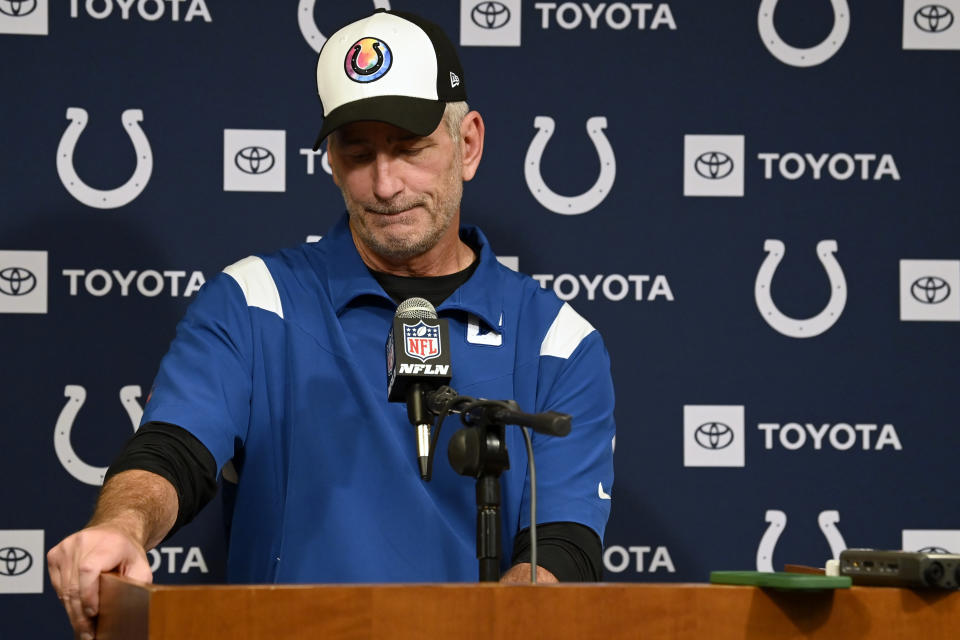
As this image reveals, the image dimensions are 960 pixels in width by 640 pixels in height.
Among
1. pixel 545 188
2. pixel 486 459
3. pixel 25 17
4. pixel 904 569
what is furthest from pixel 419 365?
pixel 25 17

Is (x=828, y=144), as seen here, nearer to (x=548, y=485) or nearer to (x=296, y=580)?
(x=548, y=485)

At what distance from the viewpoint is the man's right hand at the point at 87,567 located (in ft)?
3.61

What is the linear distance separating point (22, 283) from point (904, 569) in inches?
71.6

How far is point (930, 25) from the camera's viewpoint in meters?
2.44

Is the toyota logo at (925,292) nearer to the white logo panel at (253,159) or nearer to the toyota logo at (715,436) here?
the toyota logo at (715,436)

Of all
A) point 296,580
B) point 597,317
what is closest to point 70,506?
point 296,580

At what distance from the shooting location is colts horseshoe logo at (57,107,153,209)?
2.32 meters

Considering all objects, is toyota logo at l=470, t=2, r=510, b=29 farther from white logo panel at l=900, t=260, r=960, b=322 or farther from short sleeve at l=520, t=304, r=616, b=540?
white logo panel at l=900, t=260, r=960, b=322

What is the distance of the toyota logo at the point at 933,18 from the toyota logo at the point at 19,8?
5.90 ft

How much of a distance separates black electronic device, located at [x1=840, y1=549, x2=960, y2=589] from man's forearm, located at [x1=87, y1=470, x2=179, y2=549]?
74cm

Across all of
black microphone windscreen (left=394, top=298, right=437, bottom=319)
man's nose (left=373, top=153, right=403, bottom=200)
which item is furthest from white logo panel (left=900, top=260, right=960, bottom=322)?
black microphone windscreen (left=394, top=298, right=437, bottom=319)

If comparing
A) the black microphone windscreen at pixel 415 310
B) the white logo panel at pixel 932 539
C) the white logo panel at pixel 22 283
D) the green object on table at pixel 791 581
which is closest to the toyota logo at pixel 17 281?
the white logo panel at pixel 22 283

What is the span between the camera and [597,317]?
237cm

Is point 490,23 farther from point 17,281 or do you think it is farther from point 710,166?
point 17,281
